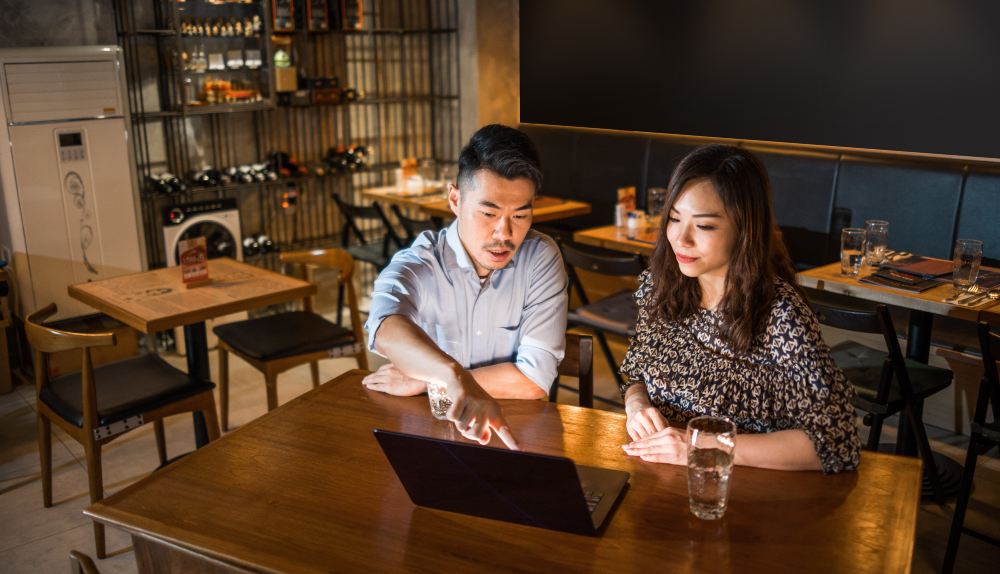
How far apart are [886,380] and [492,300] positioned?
1.68 metres

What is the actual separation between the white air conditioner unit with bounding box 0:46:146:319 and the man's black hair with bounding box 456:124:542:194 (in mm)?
3434

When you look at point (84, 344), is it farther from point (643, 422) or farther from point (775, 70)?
point (775, 70)

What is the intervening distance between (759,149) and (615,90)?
53.5 inches

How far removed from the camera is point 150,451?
3734mm

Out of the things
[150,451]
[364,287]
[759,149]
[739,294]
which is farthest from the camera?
[364,287]

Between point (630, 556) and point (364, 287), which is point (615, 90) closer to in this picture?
point (364, 287)

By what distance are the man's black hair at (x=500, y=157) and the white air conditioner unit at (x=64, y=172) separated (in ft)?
11.3

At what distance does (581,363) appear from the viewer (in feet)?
7.27

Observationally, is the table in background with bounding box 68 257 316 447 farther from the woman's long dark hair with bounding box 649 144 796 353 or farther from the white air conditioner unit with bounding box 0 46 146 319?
the woman's long dark hair with bounding box 649 144 796 353

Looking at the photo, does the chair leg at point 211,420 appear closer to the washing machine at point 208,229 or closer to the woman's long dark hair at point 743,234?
the washing machine at point 208,229

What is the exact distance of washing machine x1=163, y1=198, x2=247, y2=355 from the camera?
505 cm

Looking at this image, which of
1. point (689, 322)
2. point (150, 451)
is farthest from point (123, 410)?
point (689, 322)

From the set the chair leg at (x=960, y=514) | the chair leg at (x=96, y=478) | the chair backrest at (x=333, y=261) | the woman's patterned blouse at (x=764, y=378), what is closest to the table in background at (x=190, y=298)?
the chair backrest at (x=333, y=261)

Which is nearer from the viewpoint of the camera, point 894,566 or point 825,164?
point 894,566
